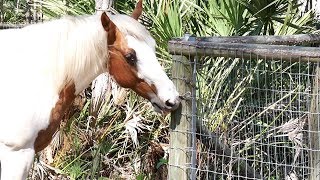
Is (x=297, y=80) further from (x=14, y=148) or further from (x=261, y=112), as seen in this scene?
(x=14, y=148)

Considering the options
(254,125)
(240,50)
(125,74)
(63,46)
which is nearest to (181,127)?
(125,74)

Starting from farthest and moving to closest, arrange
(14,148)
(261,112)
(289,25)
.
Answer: (289,25), (261,112), (14,148)

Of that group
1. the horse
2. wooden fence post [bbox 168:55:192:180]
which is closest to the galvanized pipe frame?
wooden fence post [bbox 168:55:192:180]

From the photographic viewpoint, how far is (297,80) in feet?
18.0

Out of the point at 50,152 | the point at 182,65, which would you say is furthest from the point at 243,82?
the point at 50,152

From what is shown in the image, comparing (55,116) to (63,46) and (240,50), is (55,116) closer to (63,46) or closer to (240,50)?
(63,46)

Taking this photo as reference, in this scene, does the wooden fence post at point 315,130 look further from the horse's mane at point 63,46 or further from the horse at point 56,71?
the horse's mane at point 63,46

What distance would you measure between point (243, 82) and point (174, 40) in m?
1.02

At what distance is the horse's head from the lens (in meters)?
4.60

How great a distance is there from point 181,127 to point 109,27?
798mm

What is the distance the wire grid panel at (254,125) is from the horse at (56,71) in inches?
17.3

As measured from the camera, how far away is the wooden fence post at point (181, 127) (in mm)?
4699

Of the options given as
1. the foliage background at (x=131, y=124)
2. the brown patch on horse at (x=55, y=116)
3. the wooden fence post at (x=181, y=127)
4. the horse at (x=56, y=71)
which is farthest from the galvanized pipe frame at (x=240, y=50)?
the foliage background at (x=131, y=124)

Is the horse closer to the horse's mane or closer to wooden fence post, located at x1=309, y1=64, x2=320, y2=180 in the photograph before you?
the horse's mane
